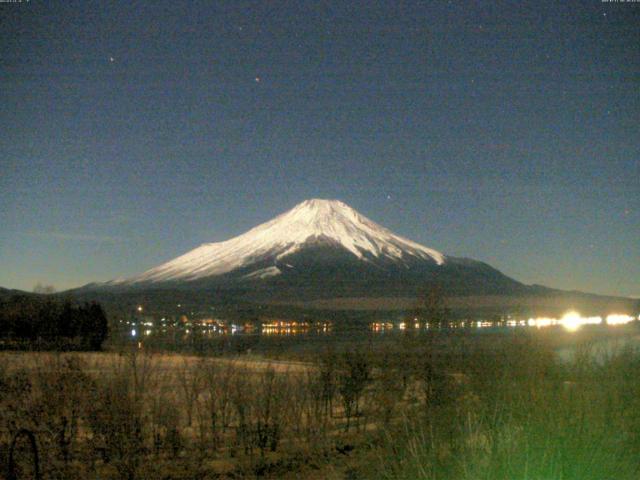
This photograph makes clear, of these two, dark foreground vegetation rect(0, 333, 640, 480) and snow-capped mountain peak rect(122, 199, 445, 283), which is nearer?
dark foreground vegetation rect(0, 333, 640, 480)

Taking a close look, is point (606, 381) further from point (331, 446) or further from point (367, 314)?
point (367, 314)

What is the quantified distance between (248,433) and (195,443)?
0.82 meters

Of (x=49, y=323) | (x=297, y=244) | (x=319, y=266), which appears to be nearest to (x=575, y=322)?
(x=49, y=323)

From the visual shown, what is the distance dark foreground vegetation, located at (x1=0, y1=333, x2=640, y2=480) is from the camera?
5352mm

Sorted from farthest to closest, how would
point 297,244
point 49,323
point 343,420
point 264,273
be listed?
point 297,244 < point 264,273 < point 49,323 < point 343,420

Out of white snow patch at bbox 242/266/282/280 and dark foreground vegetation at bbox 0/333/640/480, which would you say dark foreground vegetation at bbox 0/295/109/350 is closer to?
dark foreground vegetation at bbox 0/333/640/480

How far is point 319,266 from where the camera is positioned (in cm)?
13662

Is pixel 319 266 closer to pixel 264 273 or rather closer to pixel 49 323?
pixel 264 273

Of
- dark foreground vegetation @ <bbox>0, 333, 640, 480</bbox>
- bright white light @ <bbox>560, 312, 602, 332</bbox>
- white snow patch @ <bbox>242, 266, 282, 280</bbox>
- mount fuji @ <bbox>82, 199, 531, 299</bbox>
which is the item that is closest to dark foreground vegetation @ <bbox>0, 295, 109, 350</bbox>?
dark foreground vegetation @ <bbox>0, 333, 640, 480</bbox>

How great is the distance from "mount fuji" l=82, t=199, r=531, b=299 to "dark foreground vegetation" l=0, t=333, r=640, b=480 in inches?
3799

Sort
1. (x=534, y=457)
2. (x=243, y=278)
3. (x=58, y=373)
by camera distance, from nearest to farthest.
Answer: (x=534, y=457), (x=58, y=373), (x=243, y=278)

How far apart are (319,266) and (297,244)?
14288 millimetres

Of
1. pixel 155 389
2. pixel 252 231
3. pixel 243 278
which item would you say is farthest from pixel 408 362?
pixel 252 231

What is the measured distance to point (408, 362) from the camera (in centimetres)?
1730
